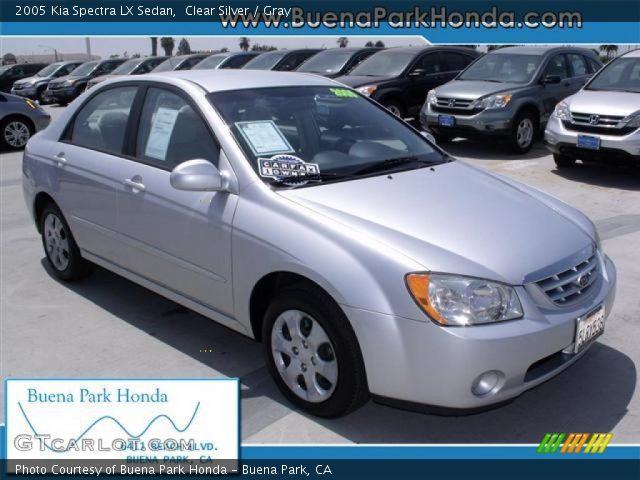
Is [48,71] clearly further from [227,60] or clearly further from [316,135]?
[316,135]

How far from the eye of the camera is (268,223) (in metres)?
3.30

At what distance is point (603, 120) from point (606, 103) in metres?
0.26

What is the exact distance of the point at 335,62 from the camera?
1357cm

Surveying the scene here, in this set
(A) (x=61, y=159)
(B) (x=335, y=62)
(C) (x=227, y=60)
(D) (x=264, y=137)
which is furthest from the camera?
(C) (x=227, y=60)

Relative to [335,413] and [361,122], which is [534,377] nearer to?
[335,413]

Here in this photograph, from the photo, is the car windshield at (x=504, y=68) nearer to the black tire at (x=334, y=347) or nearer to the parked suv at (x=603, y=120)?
the parked suv at (x=603, y=120)

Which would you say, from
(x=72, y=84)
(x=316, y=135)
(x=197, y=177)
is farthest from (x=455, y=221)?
(x=72, y=84)

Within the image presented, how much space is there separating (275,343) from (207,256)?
0.62 m

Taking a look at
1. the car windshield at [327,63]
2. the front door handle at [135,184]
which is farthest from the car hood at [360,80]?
the front door handle at [135,184]

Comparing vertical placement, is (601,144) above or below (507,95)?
below

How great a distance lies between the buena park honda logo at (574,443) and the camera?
3102mm

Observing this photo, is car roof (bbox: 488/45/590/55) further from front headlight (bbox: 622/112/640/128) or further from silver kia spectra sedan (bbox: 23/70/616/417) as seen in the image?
silver kia spectra sedan (bbox: 23/70/616/417)

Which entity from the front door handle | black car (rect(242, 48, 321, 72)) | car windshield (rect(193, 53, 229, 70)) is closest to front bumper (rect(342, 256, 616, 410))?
the front door handle

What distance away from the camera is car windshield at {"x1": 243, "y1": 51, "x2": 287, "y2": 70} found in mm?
15852
